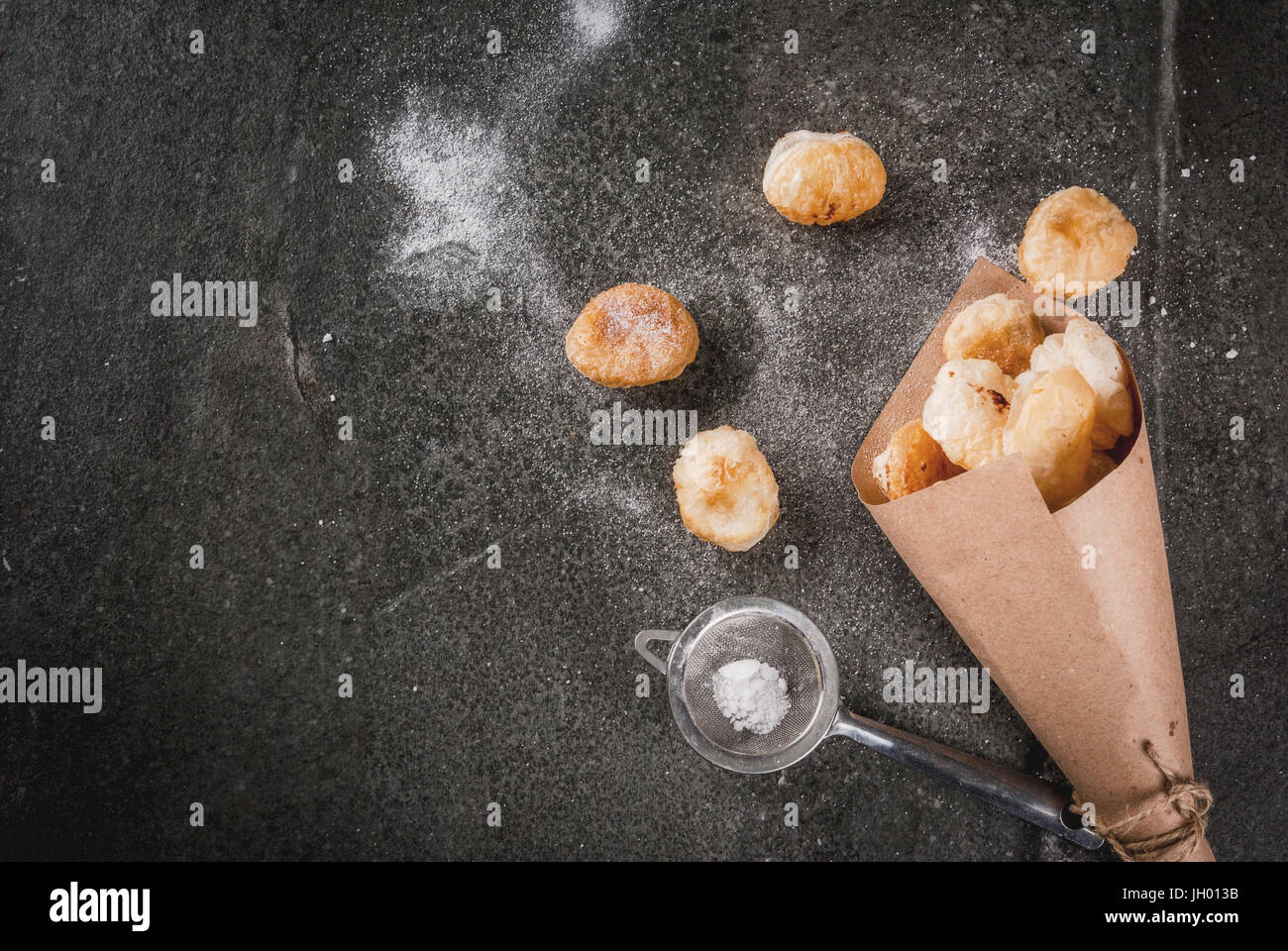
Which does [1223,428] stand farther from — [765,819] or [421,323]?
[421,323]

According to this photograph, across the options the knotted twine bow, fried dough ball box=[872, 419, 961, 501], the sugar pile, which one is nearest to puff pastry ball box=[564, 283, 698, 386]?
fried dough ball box=[872, 419, 961, 501]

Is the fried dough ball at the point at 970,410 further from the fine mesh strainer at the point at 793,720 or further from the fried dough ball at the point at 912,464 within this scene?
the fine mesh strainer at the point at 793,720

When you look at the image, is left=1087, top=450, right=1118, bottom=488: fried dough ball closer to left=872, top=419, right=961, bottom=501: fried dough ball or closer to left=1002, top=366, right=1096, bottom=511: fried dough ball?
left=1002, top=366, right=1096, bottom=511: fried dough ball

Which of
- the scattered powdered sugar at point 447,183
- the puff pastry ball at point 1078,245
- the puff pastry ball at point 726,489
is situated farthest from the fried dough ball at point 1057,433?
the scattered powdered sugar at point 447,183

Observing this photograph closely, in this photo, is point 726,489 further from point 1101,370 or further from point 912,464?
point 1101,370

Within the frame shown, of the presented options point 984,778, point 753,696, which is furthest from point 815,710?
point 984,778

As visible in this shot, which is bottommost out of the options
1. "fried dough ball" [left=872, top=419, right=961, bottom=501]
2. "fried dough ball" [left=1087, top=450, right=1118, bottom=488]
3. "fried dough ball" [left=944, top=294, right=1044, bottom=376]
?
"fried dough ball" [left=1087, top=450, right=1118, bottom=488]

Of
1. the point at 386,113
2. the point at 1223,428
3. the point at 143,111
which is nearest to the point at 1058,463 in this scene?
the point at 1223,428
